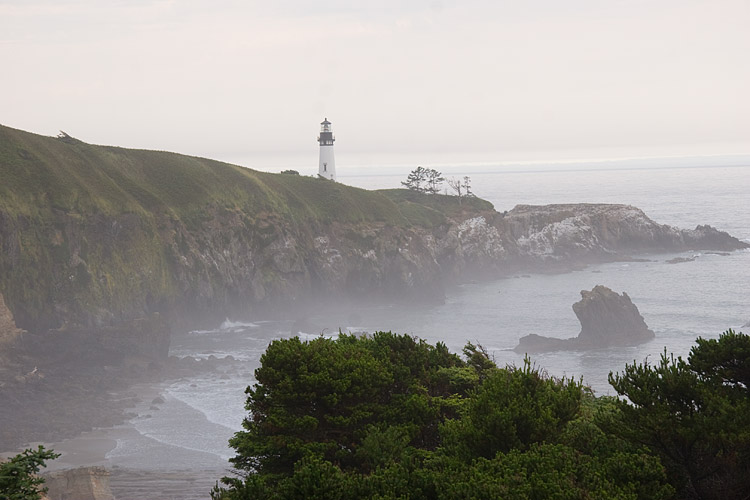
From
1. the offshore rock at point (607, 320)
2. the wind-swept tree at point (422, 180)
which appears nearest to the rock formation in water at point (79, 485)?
the offshore rock at point (607, 320)

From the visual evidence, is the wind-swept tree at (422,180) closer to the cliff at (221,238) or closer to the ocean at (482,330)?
the cliff at (221,238)

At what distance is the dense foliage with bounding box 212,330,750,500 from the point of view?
13469mm

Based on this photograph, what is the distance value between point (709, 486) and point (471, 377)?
10837 mm

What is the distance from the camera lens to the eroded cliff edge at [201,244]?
61906 mm

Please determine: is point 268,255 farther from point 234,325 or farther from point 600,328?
point 600,328

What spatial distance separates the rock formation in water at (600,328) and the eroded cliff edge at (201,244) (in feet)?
89.2

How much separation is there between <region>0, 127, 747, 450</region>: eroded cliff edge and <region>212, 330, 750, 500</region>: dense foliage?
38.7 meters

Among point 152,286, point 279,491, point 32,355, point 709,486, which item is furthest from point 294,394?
point 152,286

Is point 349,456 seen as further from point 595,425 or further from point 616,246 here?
point 616,246

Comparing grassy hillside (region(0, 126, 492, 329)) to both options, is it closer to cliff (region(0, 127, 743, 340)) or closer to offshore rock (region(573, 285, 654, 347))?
cliff (region(0, 127, 743, 340))

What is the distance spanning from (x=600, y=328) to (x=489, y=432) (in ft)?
189

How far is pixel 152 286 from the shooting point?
71.5 metres

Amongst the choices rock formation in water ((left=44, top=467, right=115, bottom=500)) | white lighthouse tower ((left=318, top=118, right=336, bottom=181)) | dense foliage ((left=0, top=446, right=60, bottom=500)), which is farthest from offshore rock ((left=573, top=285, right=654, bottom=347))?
white lighthouse tower ((left=318, top=118, right=336, bottom=181))

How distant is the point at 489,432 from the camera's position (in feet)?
53.6
